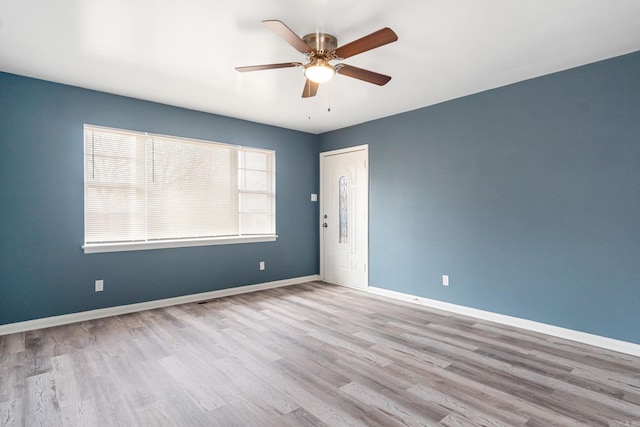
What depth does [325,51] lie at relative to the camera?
99.0 inches

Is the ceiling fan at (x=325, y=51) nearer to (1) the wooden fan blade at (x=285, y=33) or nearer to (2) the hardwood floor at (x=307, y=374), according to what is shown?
(1) the wooden fan blade at (x=285, y=33)

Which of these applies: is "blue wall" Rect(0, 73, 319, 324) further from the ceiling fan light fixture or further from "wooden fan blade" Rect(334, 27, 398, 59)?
"wooden fan blade" Rect(334, 27, 398, 59)

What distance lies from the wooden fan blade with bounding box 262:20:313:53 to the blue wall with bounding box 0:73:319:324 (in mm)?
2653

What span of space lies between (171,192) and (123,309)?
151 centimetres

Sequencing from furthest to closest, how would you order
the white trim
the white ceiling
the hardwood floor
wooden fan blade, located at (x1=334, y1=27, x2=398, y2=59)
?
the white trim → the white ceiling → wooden fan blade, located at (x1=334, y1=27, x2=398, y2=59) → the hardwood floor

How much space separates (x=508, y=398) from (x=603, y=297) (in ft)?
5.36

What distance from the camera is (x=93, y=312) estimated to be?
3730 millimetres

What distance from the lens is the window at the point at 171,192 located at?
3836mm

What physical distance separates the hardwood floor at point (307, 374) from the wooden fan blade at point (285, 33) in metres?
2.36

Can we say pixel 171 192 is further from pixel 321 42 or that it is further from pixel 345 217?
pixel 321 42

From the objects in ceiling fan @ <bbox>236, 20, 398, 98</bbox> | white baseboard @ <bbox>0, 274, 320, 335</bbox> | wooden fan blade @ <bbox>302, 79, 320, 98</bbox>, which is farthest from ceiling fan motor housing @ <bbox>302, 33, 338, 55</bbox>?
white baseboard @ <bbox>0, 274, 320, 335</bbox>

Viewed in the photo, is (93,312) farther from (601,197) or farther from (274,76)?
(601,197)

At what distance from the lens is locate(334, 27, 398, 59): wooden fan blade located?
83.3 inches

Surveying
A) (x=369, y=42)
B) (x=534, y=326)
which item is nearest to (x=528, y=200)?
(x=534, y=326)
